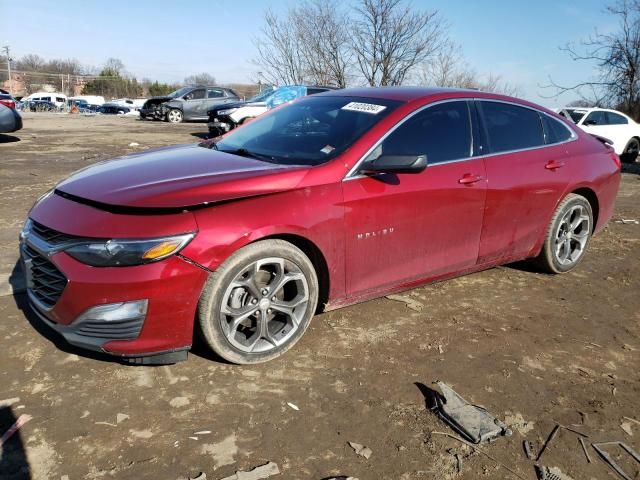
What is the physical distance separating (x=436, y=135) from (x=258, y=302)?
5.70 feet

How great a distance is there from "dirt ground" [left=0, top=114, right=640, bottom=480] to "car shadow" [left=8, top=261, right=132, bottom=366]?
18 millimetres

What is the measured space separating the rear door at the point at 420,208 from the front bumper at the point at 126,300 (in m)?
1.05

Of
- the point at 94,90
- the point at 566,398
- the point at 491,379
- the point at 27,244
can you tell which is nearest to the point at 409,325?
the point at 491,379

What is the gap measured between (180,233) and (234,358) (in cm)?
81

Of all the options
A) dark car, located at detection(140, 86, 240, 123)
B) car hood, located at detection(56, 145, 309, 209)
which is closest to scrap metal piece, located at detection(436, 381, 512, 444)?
car hood, located at detection(56, 145, 309, 209)

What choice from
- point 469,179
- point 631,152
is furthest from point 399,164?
point 631,152

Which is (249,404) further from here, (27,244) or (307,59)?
(307,59)

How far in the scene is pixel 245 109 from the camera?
14703mm

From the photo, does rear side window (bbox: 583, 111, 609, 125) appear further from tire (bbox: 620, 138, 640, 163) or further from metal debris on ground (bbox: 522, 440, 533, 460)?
metal debris on ground (bbox: 522, 440, 533, 460)

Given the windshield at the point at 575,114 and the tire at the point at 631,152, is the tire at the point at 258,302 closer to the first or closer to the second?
the windshield at the point at 575,114

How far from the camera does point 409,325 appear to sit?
3.48 metres

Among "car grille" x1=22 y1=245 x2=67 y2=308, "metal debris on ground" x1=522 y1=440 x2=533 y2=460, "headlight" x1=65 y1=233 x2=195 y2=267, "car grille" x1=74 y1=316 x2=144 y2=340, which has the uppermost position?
"headlight" x1=65 y1=233 x2=195 y2=267

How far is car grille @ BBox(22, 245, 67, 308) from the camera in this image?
2581 mm

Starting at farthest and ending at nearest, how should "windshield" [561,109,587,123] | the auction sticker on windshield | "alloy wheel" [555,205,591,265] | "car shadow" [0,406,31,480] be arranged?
"windshield" [561,109,587,123], "alloy wheel" [555,205,591,265], the auction sticker on windshield, "car shadow" [0,406,31,480]
